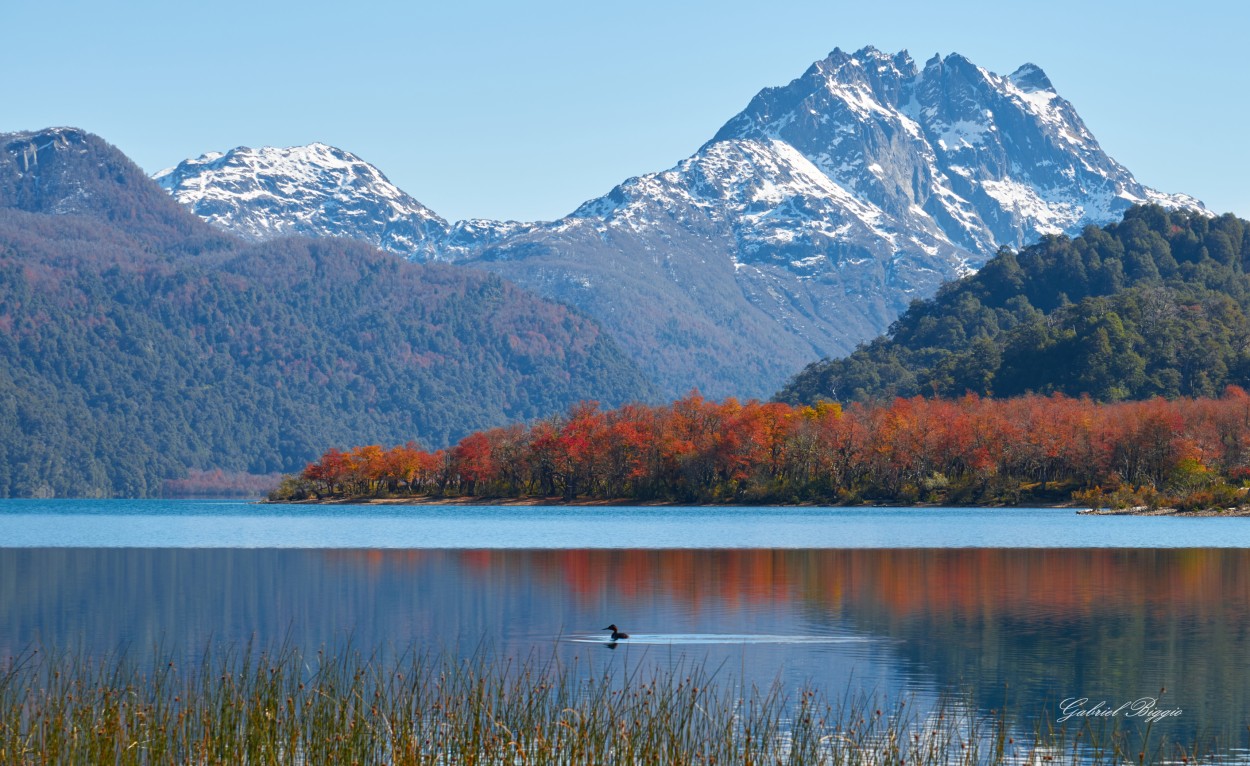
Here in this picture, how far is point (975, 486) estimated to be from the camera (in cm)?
13412

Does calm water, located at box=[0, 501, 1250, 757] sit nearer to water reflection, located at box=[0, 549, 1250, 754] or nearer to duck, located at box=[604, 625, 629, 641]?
water reflection, located at box=[0, 549, 1250, 754]

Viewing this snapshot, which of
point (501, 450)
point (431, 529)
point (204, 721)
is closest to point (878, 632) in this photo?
point (204, 721)

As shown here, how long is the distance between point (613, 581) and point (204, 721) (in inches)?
1354

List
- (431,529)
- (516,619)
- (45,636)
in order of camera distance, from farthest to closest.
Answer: (431,529) < (516,619) < (45,636)

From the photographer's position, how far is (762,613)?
138ft

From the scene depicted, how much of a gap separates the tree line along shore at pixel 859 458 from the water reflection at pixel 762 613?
199ft

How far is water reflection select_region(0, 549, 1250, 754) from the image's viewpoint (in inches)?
1215

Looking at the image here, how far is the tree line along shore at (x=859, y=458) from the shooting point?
124312 millimetres

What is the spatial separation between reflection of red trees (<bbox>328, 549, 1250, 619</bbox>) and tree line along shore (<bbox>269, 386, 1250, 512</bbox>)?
51.4m

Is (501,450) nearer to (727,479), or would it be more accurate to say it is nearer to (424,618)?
(727,479)

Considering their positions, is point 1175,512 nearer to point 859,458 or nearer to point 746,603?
point 859,458

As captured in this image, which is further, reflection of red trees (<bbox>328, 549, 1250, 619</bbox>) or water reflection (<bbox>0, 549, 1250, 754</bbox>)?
reflection of red trees (<bbox>328, 549, 1250, 619</bbox>)

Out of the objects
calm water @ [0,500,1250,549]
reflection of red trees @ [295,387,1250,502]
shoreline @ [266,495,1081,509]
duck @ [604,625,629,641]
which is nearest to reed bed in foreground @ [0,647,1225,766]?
duck @ [604,625,629,641]

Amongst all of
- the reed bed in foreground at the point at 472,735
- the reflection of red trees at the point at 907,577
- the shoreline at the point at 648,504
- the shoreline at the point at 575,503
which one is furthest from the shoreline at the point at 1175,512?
the reed bed in foreground at the point at 472,735
